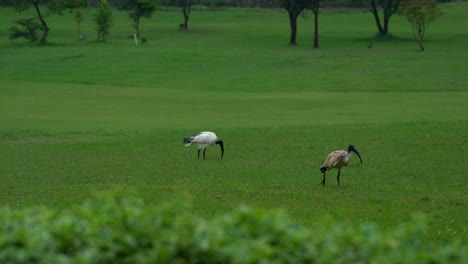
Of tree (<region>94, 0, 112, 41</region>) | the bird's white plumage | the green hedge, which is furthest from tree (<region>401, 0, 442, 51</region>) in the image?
the green hedge

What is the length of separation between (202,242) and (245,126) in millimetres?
21798

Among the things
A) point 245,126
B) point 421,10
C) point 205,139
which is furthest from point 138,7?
point 205,139

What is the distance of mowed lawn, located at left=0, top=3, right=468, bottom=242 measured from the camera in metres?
15.7

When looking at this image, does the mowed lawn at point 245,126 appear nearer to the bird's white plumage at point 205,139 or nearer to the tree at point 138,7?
the bird's white plumage at point 205,139

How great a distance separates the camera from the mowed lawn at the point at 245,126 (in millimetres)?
15664

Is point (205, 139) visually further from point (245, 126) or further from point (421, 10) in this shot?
point (421, 10)

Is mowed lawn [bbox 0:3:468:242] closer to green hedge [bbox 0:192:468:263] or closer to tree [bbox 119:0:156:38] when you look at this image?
green hedge [bbox 0:192:468:263]

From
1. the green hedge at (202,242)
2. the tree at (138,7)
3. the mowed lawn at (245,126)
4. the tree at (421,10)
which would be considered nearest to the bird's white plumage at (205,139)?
the mowed lawn at (245,126)

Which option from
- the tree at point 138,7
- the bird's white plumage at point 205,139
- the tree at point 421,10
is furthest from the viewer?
the tree at point 138,7

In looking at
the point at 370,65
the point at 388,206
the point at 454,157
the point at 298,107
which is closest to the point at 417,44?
the point at 370,65

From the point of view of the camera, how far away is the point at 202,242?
16.2 ft

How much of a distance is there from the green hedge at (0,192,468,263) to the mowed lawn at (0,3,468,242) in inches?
20.0

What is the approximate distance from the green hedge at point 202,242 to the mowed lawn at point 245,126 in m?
0.51

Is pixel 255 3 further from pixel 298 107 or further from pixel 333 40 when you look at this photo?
pixel 298 107
